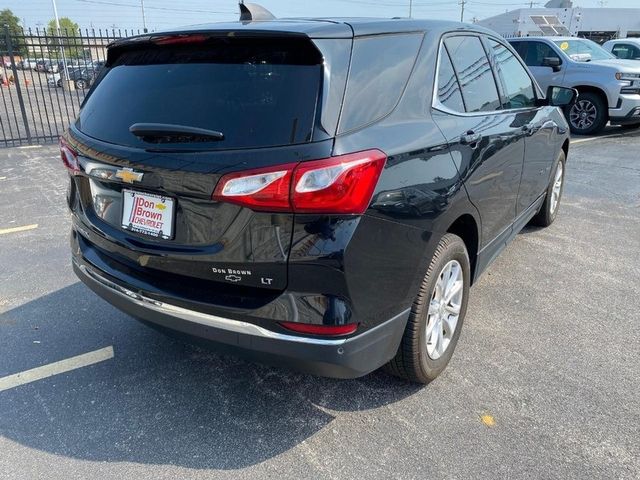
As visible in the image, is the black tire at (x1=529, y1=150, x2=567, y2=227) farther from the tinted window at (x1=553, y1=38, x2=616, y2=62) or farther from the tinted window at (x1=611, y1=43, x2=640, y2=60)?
Answer: the tinted window at (x1=611, y1=43, x2=640, y2=60)

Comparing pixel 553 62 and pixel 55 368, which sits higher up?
pixel 553 62

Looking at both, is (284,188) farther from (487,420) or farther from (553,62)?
(553,62)

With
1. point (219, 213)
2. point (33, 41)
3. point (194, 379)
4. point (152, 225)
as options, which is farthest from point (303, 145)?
point (33, 41)

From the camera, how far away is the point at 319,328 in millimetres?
1968

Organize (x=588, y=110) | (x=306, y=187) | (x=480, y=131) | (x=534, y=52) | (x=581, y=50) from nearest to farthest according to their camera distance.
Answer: (x=306, y=187) → (x=480, y=131) → (x=588, y=110) → (x=534, y=52) → (x=581, y=50)

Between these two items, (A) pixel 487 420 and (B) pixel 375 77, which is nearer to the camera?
(B) pixel 375 77

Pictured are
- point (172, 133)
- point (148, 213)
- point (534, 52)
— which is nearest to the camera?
point (172, 133)

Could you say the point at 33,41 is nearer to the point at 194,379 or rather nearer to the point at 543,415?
the point at 194,379

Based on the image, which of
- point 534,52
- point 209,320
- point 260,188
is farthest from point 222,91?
point 534,52

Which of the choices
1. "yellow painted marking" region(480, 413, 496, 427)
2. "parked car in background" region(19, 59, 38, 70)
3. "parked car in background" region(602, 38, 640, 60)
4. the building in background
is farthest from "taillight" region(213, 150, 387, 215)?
the building in background

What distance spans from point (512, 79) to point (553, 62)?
8.02m

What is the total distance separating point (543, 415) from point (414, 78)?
1.75 metres

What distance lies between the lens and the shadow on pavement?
231 centimetres

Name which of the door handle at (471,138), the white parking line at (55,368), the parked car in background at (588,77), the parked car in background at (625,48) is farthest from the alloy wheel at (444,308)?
the parked car in background at (625,48)
